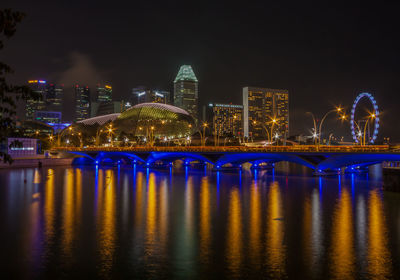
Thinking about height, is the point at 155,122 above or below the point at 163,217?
above

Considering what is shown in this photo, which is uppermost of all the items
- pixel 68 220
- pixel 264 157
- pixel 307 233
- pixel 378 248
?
pixel 264 157

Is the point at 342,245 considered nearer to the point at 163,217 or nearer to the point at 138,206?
the point at 163,217

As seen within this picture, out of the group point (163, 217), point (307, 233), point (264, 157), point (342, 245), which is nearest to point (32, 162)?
point (264, 157)

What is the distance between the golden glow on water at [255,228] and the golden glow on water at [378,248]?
458 cm

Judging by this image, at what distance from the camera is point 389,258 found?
15.5 meters

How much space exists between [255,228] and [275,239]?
110 inches

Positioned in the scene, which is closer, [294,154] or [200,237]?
[200,237]

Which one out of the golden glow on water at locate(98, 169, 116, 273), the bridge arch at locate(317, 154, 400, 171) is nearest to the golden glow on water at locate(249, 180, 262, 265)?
the golden glow on water at locate(98, 169, 116, 273)

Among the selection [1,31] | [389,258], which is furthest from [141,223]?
[1,31]

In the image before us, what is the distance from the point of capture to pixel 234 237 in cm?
1903

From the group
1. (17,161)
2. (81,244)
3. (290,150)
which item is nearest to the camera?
(81,244)

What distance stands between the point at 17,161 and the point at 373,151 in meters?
70.3

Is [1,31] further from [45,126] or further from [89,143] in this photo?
[45,126]

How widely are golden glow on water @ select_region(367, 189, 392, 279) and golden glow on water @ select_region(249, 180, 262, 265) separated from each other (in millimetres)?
4581
